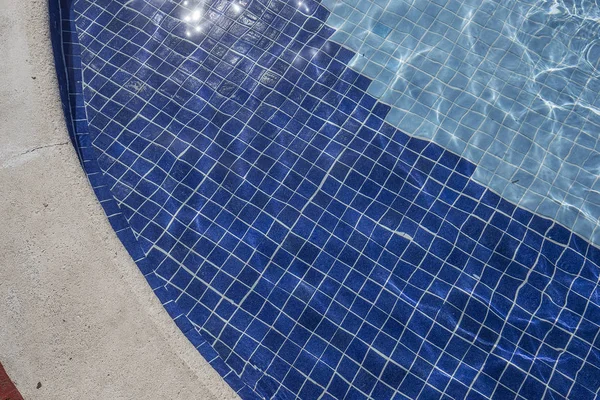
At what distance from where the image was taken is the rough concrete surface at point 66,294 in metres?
4.00

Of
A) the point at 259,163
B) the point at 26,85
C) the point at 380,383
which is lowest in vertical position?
the point at 380,383

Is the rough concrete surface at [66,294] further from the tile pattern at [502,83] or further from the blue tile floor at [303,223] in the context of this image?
the tile pattern at [502,83]

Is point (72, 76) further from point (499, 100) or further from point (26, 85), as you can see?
point (499, 100)

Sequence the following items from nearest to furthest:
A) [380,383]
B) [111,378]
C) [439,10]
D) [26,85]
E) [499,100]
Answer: [111,378] → [380,383] → [26,85] → [499,100] → [439,10]

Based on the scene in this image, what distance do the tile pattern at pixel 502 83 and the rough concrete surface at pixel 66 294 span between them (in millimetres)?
2438

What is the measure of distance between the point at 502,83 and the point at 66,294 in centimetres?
377

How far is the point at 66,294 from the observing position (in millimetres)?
4215

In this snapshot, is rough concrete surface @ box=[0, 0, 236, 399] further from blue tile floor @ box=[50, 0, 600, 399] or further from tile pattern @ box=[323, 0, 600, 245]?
tile pattern @ box=[323, 0, 600, 245]

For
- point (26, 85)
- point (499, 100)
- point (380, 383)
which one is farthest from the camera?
point (499, 100)

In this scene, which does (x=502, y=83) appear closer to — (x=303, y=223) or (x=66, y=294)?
(x=303, y=223)

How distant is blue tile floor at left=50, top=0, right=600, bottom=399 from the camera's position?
14.3ft

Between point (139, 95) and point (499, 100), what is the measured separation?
294 cm

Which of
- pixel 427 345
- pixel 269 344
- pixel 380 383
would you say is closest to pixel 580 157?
pixel 427 345

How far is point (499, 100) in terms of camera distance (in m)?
5.29
